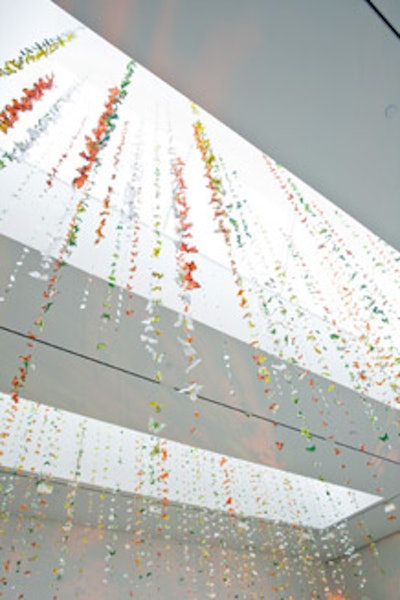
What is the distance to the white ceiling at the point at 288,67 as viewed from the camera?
2057 millimetres

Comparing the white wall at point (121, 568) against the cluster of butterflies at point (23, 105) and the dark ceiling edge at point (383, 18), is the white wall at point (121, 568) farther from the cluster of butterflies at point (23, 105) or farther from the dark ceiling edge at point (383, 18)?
the dark ceiling edge at point (383, 18)

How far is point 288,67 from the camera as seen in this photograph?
7.38 feet

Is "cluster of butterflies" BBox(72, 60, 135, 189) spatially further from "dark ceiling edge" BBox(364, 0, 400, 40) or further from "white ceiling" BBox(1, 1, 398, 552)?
"dark ceiling edge" BBox(364, 0, 400, 40)

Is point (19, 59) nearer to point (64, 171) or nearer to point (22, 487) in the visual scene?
point (64, 171)

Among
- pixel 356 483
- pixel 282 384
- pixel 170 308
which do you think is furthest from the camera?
pixel 356 483

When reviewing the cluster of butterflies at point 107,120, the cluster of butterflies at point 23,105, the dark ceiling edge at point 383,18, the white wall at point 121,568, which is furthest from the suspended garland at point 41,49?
the white wall at point 121,568

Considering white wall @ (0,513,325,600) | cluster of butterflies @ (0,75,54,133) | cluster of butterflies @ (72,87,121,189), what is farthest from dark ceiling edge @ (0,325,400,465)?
white wall @ (0,513,325,600)

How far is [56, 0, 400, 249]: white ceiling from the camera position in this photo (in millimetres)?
2057

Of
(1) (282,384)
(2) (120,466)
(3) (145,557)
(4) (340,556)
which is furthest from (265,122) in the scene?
(4) (340,556)

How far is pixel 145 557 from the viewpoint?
5570 mm

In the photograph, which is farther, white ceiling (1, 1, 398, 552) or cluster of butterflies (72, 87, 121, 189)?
cluster of butterflies (72, 87, 121, 189)

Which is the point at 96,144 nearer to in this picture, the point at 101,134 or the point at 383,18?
the point at 101,134

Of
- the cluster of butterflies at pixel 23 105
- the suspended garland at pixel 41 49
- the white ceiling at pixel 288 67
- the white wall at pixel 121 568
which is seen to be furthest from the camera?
the white wall at pixel 121 568

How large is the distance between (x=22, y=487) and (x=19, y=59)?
389 cm
